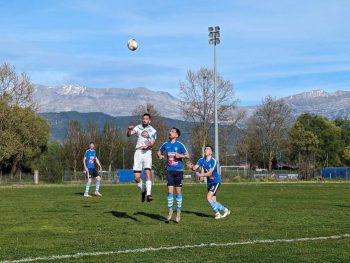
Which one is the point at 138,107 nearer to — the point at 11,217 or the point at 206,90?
the point at 206,90

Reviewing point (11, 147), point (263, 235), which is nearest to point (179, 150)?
point (263, 235)

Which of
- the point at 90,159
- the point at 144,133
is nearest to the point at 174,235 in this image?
the point at 144,133

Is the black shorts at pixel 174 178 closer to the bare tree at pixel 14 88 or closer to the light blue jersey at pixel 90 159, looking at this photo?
the light blue jersey at pixel 90 159

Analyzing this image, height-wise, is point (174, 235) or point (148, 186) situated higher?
point (148, 186)

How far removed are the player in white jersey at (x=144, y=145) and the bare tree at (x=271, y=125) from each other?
250 feet

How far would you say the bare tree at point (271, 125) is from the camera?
90.8 metres

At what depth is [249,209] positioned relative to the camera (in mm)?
17516

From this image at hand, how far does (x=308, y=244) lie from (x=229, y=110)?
68.0 m

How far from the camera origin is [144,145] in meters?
14.7

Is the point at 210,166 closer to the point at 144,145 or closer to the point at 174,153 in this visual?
the point at 174,153

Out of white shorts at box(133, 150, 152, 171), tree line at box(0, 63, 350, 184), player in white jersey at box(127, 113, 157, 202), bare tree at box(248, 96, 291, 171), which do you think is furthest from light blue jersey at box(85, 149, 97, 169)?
bare tree at box(248, 96, 291, 171)

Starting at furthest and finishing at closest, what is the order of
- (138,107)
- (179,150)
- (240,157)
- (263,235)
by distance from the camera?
(240,157) → (138,107) → (179,150) → (263,235)

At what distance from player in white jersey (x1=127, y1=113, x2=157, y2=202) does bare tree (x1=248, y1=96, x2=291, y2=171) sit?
76252 mm

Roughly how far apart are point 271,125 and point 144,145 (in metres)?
79.0
